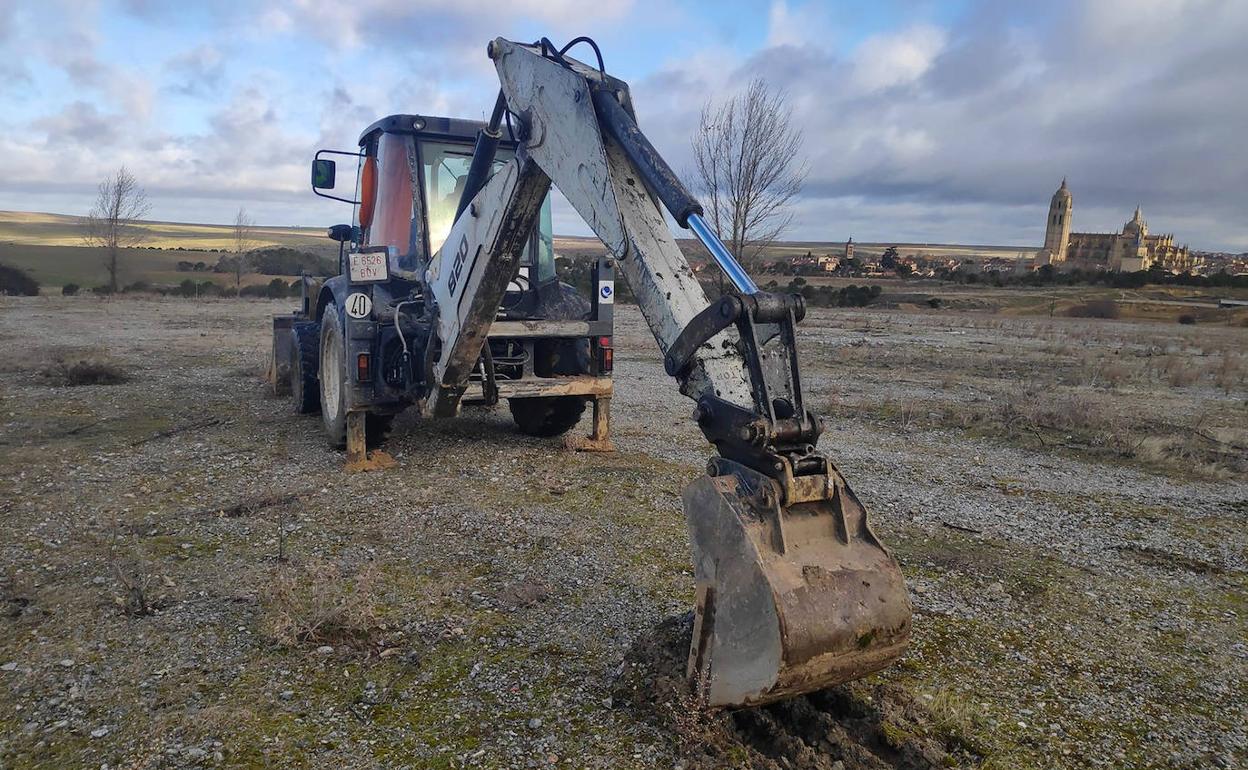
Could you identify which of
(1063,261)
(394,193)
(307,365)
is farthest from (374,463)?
(1063,261)

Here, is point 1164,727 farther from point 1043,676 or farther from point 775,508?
point 775,508

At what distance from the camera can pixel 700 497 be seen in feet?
10.1

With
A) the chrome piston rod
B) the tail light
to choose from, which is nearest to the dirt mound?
the chrome piston rod

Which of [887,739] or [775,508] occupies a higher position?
[775,508]

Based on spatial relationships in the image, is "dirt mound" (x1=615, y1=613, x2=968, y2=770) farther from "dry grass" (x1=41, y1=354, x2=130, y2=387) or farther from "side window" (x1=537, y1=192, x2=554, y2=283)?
"dry grass" (x1=41, y1=354, x2=130, y2=387)

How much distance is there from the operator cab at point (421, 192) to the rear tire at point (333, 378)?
2.64 ft

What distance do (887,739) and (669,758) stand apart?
2.82ft

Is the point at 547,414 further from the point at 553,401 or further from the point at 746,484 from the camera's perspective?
the point at 746,484

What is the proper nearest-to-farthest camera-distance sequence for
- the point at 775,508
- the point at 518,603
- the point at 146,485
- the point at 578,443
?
the point at 775,508
the point at 518,603
the point at 146,485
the point at 578,443

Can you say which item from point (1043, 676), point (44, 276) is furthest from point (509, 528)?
point (44, 276)

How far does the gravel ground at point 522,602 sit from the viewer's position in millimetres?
3217

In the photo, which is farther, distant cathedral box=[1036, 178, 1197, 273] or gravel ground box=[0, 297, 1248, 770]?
distant cathedral box=[1036, 178, 1197, 273]

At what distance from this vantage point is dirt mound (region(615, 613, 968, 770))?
3049 millimetres

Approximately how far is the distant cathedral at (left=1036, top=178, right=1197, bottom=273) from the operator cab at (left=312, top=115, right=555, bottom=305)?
71.7 metres
